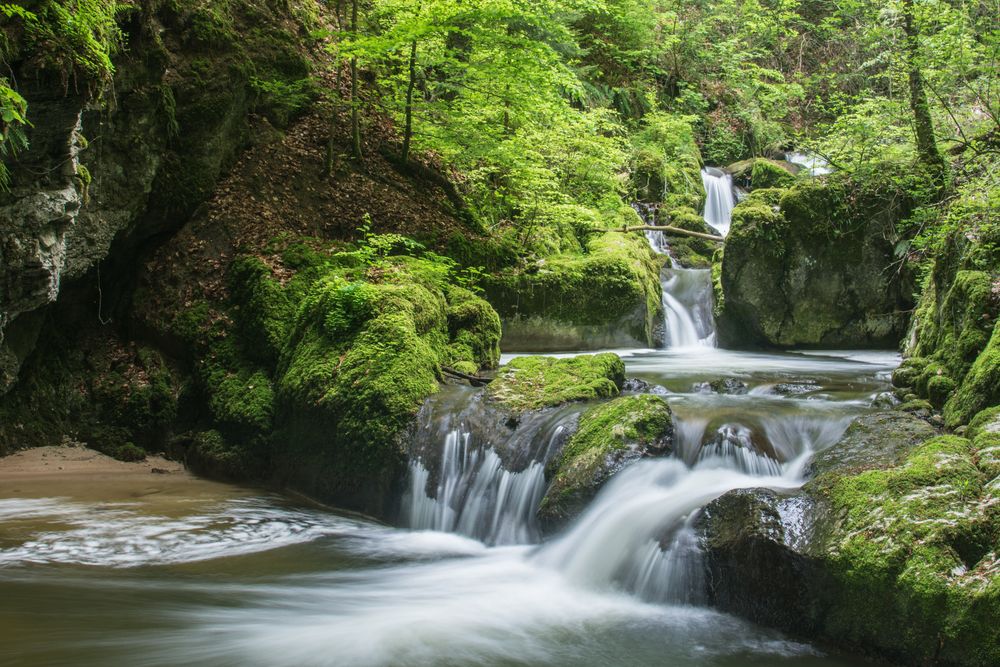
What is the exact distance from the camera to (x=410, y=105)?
1021cm

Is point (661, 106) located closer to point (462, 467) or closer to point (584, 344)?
point (584, 344)

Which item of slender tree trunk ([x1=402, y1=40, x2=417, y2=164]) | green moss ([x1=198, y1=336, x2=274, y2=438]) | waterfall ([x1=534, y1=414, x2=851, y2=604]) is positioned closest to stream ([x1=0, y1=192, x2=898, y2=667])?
waterfall ([x1=534, y1=414, x2=851, y2=604])

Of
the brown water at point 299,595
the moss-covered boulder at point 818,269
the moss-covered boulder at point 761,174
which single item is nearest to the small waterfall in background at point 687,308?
the moss-covered boulder at point 818,269

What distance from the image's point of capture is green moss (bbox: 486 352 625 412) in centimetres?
660

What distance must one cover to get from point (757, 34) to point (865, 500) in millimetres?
24979

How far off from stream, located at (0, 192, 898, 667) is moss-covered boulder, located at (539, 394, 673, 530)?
0.12 m

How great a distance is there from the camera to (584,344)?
38.4 ft

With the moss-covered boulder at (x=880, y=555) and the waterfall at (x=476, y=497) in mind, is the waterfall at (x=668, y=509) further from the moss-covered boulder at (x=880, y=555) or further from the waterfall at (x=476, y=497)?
the waterfall at (x=476, y=497)

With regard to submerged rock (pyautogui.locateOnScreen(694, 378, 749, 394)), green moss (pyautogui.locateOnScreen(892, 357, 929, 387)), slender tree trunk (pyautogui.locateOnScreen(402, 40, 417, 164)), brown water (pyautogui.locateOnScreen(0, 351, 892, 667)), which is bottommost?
brown water (pyautogui.locateOnScreen(0, 351, 892, 667))

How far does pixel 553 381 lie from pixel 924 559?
3984 millimetres

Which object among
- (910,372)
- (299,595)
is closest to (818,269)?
(910,372)

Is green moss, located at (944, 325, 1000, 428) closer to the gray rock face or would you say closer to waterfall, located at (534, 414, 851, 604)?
waterfall, located at (534, 414, 851, 604)

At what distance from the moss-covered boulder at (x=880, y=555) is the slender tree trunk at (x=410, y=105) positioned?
8.00 m

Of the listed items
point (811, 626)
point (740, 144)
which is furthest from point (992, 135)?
point (740, 144)
